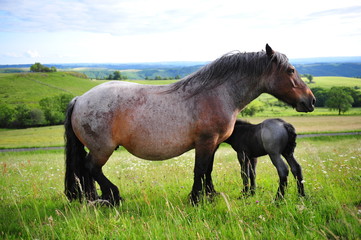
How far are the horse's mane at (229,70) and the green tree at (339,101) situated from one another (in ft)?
175

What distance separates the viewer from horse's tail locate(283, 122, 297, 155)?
5340 mm

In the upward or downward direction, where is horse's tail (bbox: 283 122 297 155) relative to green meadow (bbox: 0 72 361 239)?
upward

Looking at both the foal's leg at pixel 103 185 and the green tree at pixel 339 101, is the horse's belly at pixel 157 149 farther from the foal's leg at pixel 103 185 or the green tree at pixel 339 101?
the green tree at pixel 339 101

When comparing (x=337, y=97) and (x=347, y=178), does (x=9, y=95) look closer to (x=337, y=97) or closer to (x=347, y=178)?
(x=347, y=178)

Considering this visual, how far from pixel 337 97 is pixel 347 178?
52399 mm

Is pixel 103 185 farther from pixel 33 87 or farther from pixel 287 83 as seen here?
pixel 33 87

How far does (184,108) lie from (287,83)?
2.10 m

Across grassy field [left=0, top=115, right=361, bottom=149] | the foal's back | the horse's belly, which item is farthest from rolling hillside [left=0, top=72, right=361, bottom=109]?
the foal's back

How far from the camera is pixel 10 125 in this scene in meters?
45.6

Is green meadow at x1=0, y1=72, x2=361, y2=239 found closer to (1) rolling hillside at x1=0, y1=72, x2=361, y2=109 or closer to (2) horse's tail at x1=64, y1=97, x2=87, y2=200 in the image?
(2) horse's tail at x1=64, y1=97, x2=87, y2=200

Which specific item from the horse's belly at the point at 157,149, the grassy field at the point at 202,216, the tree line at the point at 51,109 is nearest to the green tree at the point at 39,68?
the tree line at the point at 51,109

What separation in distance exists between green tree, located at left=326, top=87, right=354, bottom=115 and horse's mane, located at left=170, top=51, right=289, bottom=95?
53.4 meters

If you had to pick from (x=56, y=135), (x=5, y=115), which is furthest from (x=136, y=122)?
(x=5, y=115)

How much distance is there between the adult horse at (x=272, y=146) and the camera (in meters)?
5.27
